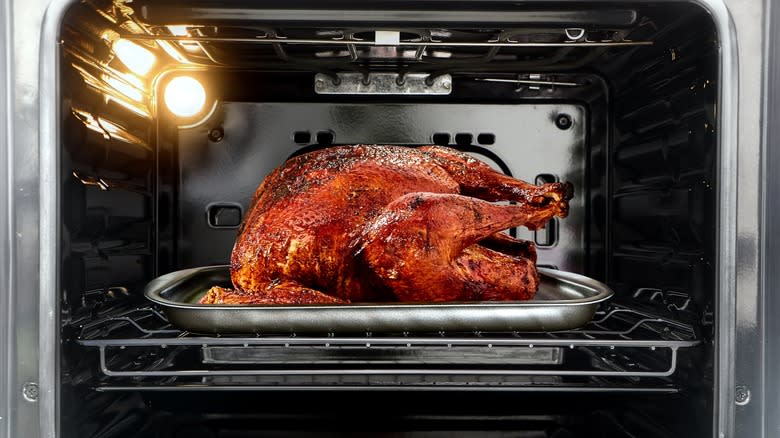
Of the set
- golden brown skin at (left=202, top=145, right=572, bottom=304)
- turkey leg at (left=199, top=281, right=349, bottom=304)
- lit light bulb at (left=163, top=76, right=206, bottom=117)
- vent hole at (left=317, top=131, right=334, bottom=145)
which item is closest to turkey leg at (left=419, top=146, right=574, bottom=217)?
golden brown skin at (left=202, top=145, right=572, bottom=304)

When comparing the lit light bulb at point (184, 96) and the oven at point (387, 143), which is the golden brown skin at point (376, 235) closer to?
the oven at point (387, 143)

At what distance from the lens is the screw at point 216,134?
119 centimetres

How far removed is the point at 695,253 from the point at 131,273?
0.95 metres

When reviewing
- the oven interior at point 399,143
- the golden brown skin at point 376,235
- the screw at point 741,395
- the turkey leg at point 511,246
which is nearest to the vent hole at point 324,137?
the oven interior at point 399,143

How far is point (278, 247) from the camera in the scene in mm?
914

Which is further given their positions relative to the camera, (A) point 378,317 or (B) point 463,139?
(B) point 463,139

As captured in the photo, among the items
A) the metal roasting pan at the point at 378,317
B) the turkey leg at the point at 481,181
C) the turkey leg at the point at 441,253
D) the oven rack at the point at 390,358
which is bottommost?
the oven rack at the point at 390,358

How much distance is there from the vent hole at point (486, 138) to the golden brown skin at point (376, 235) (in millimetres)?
209

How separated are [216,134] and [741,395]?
1.04 m

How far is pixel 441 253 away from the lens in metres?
0.88

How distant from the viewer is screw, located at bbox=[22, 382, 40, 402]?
28.6 inches

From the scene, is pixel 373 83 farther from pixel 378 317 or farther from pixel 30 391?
pixel 30 391

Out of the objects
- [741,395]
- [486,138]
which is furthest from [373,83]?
[741,395]

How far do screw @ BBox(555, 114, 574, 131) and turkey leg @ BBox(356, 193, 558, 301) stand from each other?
0.35 metres
